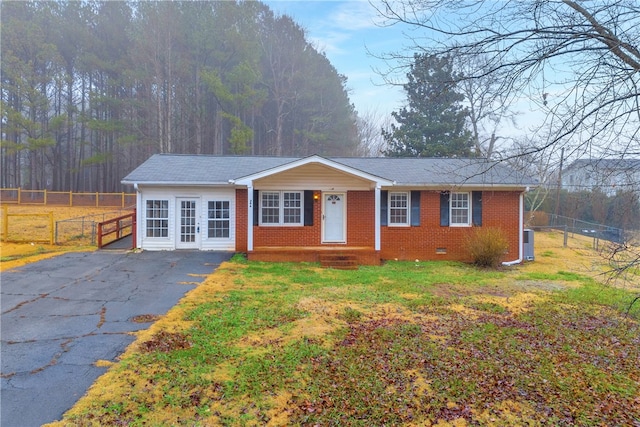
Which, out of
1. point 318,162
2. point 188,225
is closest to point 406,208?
point 318,162

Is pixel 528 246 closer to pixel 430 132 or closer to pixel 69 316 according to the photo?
pixel 69 316

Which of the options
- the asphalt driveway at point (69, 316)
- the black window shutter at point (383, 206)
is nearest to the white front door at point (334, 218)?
the black window shutter at point (383, 206)

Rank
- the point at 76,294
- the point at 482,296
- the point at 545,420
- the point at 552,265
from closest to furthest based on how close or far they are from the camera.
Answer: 1. the point at 545,420
2. the point at 76,294
3. the point at 482,296
4. the point at 552,265

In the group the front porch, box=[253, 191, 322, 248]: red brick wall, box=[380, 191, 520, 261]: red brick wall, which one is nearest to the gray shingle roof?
box=[380, 191, 520, 261]: red brick wall

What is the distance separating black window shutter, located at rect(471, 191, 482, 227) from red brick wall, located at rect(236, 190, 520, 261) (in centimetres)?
14

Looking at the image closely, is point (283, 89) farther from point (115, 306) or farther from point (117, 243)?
point (115, 306)

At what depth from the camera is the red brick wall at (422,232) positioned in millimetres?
12641

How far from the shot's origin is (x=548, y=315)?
Answer: 21.8ft

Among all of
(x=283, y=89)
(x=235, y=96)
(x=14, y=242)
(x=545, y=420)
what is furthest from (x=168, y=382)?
(x=283, y=89)

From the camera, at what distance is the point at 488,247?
37.4 feet

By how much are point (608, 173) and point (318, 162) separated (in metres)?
8.68

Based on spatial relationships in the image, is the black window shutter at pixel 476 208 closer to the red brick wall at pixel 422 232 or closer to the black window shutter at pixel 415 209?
the red brick wall at pixel 422 232

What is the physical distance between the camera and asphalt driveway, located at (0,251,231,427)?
3.56m

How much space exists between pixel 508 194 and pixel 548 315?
7074 millimetres
